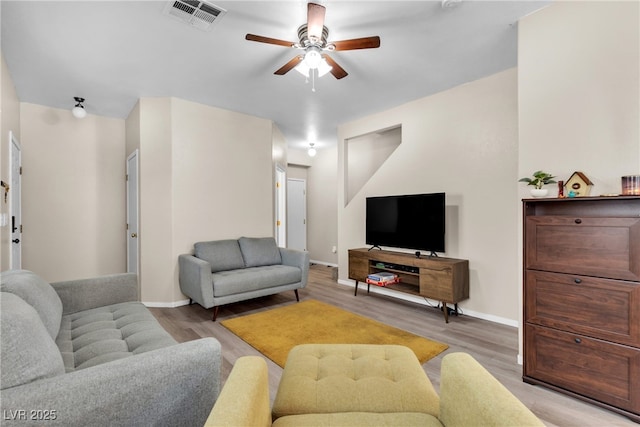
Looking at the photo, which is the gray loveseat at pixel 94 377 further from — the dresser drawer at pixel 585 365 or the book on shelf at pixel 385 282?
the book on shelf at pixel 385 282

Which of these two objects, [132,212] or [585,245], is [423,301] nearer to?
[585,245]

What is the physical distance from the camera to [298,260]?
411 centimetres

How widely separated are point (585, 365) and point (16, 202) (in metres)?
5.72

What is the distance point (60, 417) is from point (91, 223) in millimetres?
4295

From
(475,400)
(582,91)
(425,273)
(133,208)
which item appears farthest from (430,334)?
(133,208)

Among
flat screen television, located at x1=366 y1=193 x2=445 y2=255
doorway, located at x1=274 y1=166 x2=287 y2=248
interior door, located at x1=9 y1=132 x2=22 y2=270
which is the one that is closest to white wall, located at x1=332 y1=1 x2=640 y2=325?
flat screen television, located at x1=366 y1=193 x2=445 y2=255

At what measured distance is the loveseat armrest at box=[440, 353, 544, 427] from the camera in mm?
798

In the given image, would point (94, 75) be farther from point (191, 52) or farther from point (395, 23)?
point (395, 23)

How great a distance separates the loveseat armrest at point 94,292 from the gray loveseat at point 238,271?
82 cm

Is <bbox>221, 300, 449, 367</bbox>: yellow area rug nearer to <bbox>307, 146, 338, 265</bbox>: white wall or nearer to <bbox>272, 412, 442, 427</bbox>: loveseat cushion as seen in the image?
<bbox>272, 412, 442, 427</bbox>: loveseat cushion

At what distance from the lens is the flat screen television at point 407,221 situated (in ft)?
11.7

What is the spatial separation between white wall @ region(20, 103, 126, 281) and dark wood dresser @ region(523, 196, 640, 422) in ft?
17.0

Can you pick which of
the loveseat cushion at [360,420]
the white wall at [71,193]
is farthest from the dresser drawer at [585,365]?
the white wall at [71,193]

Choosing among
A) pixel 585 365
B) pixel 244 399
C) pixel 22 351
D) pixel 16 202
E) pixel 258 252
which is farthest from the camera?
pixel 258 252
